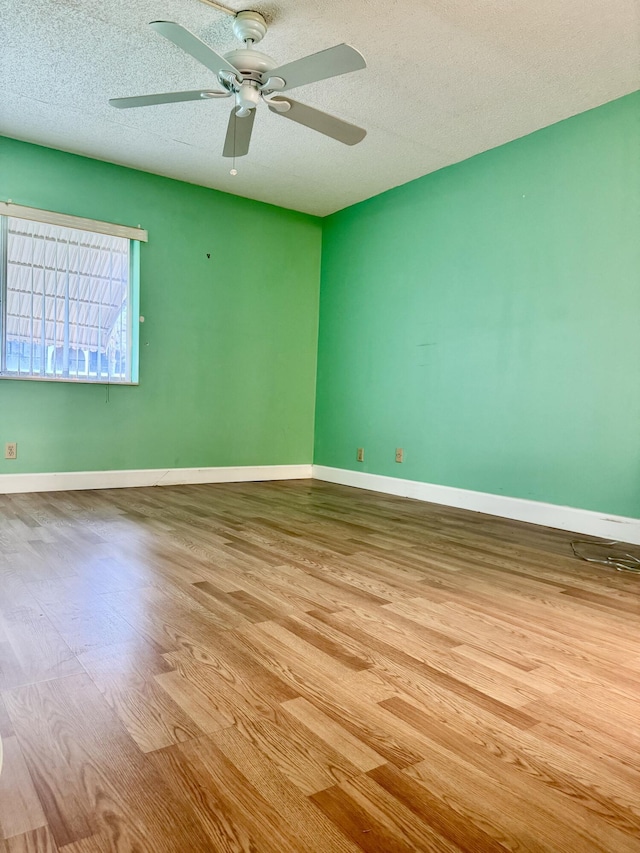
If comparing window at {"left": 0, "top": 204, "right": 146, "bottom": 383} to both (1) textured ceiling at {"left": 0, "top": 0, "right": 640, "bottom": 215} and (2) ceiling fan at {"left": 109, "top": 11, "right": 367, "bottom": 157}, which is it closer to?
(1) textured ceiling at {"left": 0, "top": 0, "right": 640, "bottom": 215}

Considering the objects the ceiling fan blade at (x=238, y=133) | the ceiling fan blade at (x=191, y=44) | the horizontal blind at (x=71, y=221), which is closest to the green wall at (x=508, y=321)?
the ceiling fan blade at (x=238, y=133)

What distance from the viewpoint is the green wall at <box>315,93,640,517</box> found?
10.1 ft

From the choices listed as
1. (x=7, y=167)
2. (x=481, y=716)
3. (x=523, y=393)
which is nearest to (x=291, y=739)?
(x=481, y=716)

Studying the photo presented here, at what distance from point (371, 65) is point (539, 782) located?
311cm

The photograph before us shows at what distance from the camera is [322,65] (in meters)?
2.21

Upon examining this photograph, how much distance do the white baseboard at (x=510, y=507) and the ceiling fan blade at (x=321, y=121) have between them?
2.35 m

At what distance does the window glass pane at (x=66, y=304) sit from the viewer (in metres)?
3.90

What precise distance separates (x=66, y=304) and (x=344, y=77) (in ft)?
8.13

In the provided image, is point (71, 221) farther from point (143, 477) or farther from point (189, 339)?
point (143, 477)

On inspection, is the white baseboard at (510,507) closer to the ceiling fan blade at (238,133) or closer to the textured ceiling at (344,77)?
the textured ceiling at (344,77)

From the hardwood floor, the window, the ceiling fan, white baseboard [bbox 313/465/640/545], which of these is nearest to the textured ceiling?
the ceiling fan

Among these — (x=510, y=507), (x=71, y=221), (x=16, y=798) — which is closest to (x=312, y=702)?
(x=16, y=798)

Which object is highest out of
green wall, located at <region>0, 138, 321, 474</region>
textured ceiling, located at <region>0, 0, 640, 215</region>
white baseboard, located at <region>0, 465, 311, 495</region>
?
textured ceiling, located at <region>0, 0, 640, 215</region>

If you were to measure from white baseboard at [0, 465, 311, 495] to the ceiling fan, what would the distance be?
2.56 meters
